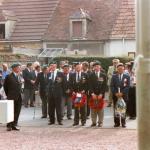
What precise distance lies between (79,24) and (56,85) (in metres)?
25.0

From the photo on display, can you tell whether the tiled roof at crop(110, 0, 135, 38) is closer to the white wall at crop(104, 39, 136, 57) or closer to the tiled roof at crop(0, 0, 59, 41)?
the white wall at crop(104, 39, 136, 57)

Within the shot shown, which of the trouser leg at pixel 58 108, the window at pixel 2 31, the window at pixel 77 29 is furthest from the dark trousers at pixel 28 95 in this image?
the window at pixel 2 31

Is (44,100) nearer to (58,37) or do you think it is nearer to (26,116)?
(26,116)

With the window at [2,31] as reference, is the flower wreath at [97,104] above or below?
below

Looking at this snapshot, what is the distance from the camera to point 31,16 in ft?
137

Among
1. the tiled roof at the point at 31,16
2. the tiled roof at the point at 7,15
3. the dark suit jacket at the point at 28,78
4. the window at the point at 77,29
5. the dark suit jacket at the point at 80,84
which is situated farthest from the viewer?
the tiled roof at the point at 7,15

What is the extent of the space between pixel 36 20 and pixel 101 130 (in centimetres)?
2839

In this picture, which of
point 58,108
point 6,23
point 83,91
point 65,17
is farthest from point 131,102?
point 6,23

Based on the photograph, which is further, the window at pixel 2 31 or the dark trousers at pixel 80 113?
the window at pixel 2 31

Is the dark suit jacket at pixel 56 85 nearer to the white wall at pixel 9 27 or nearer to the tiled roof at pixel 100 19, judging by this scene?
the tiled roof at pixel 100 19

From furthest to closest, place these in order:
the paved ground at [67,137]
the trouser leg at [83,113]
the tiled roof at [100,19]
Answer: the tiled roof at [100,19]
the trouser leg at [83,113]
the paved ground at [67,137]

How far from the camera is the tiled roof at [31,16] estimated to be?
4078 cm

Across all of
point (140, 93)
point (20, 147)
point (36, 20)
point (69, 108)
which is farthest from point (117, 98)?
point (36, 20)

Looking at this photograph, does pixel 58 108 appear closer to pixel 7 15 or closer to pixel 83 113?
pixel 83 113
